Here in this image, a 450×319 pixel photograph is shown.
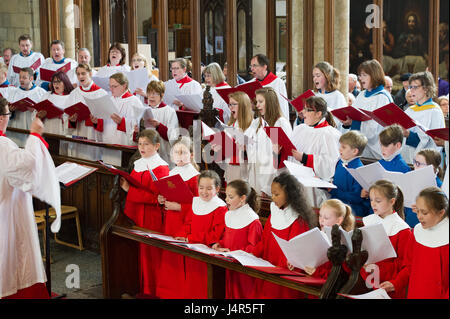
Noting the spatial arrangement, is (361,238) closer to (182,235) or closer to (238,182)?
(238,182)

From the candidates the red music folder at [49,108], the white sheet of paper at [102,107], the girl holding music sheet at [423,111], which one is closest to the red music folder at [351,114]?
the girl holding music sheet at [423,111]

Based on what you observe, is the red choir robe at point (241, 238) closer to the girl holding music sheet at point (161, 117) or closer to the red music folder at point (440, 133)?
the red music folder at point (440, 133)

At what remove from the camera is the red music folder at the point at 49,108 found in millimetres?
7379

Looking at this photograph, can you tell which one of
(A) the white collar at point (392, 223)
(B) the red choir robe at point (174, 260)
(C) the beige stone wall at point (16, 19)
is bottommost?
(B) the red choir robe at point (174, 260)

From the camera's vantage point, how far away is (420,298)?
11.1 ft

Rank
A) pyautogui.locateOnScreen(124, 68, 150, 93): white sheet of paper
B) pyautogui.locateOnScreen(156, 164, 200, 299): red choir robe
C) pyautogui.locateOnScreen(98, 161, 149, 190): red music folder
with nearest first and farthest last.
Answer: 1. pyautogui.locateOnScreen(98, 161, 149, 190): red music folder
2. pyautogui.locateOnScreen(156, 164, 200, 299): red choir robe
3. pyautogui.locateOnScreen(124, 68, 150, 93): white sheet of paper

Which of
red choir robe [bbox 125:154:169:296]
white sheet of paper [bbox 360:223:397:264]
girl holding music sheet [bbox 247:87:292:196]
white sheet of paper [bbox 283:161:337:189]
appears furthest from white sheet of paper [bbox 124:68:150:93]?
white sheet of paper [bbox 360:223:397:264]

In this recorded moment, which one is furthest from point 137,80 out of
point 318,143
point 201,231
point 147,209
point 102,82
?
point 201,231

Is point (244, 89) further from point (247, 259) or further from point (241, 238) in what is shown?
point (247, 259)

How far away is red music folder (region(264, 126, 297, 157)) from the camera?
5030 mm

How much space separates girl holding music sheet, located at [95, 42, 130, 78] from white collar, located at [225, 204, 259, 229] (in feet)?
15.5

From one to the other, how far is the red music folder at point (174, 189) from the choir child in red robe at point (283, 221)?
0.80 meters

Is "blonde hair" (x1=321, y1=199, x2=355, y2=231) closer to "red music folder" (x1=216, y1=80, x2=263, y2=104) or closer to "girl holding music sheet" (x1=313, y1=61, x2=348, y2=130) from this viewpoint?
"red music folder" (x1=216, y1=80, x2=263, y2=104)
